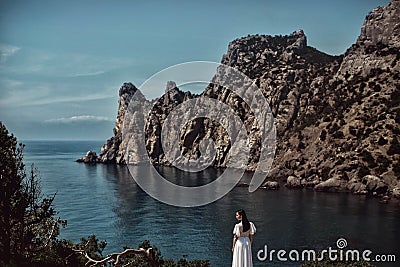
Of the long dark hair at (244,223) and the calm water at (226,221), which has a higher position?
the long dark hair at (244,223)

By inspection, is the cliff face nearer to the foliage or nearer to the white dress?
the foliage

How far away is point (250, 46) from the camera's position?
161 m

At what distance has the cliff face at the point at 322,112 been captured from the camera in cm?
8400

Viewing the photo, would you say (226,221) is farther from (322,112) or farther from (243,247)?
(322,112)

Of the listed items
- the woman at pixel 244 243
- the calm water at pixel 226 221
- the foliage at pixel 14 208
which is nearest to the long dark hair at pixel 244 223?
the woman at pixel 244 243

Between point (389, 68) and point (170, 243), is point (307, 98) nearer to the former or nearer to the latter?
point (389, 68)

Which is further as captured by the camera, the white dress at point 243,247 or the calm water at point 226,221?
the calm water at point 226,221

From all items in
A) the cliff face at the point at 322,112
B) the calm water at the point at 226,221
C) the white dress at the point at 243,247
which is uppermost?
the cliff face at the point at 322,112

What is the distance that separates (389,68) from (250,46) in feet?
233

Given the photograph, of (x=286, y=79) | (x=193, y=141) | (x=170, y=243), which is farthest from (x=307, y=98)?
(x=170, y=243)

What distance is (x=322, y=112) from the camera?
109 m

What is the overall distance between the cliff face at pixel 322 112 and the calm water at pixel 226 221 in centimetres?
1013

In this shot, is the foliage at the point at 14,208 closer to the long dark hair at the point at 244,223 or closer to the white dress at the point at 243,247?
the white dress at the point at 243,247

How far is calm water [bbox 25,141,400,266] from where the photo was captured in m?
48.1
